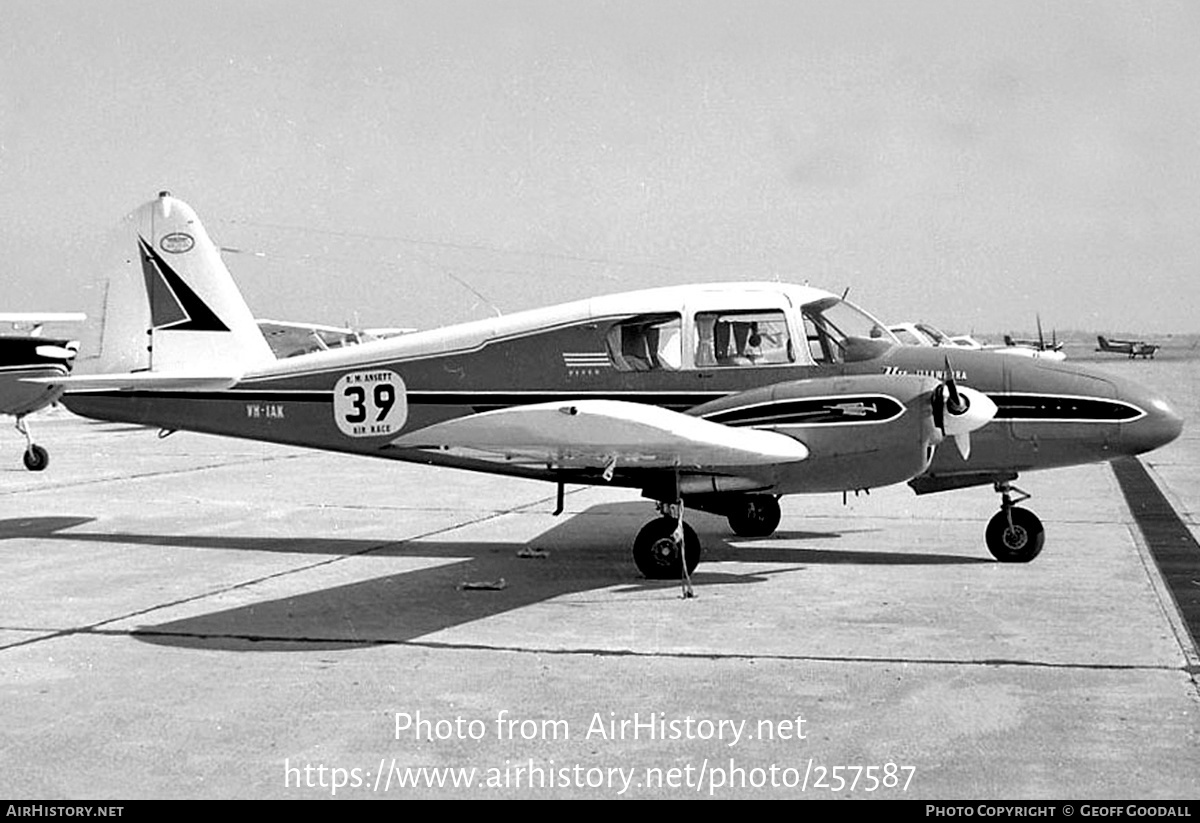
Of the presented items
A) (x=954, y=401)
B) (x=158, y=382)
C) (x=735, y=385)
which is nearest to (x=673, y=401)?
(x=735, y=385)

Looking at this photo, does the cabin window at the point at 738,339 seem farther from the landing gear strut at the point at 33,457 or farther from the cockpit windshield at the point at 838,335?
Result: the landing gear strut at the point at 33,457

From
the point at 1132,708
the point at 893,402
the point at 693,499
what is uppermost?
the point at 893,402

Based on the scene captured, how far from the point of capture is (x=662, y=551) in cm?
1008

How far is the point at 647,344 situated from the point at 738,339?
0.78 meters

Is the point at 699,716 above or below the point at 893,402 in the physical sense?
below

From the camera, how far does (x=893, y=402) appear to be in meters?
9.66

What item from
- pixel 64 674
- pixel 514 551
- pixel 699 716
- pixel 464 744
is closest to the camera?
pixel 464 744

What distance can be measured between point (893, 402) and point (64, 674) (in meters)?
5.93

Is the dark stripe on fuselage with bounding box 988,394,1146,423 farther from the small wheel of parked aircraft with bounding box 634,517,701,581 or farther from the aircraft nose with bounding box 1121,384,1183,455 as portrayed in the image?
the small wheel of parked aircraft with bounding box 634,517,701,581

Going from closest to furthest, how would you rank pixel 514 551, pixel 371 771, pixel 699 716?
pixel 371 771 < pixel 699 716 < pixel 514 551

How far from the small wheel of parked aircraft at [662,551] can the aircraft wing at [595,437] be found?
89cm

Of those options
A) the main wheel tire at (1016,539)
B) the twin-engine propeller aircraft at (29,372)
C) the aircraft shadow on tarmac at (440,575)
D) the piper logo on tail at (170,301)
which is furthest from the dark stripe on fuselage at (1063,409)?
the twin-engine propeller aircraft at (29,372)

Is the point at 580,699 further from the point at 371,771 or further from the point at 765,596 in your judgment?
the point at 765,596

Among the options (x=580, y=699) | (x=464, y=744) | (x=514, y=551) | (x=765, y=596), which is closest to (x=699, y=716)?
(x=580, y=699)
